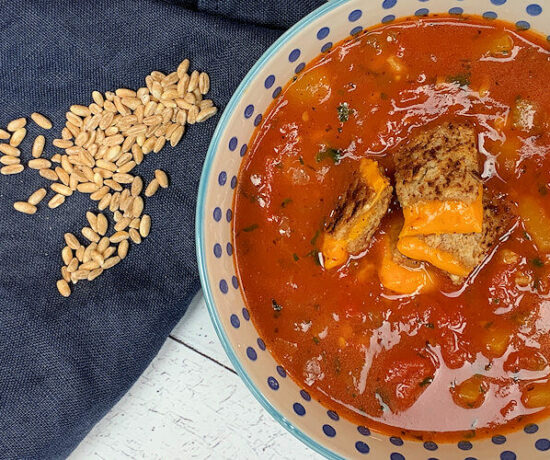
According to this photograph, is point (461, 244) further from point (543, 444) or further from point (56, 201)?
point (56, 201)

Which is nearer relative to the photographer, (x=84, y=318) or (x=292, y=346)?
(x=292, y=346)

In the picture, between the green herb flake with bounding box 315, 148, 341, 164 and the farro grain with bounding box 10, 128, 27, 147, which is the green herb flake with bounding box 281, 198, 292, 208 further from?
the farro grain with bounding box 10, 128, 27, 147

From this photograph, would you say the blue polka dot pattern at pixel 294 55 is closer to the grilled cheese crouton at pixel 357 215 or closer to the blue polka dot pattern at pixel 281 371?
the grilled cheese crouton at pixel 357 215

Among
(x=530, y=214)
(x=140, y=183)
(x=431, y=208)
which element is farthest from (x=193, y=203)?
(x=530, y=214)

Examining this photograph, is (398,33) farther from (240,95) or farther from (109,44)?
(109,44)

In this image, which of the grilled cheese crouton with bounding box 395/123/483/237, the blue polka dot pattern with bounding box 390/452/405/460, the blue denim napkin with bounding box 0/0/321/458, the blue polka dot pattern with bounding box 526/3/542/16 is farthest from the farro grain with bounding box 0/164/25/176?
the blue polka dot pattern with bounding box 526/3/542/16

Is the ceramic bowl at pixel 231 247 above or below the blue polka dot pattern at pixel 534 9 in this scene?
below

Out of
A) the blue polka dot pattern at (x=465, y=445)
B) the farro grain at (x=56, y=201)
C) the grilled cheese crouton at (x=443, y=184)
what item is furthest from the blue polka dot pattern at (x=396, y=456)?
the farro grain at (x=56, y=201)
